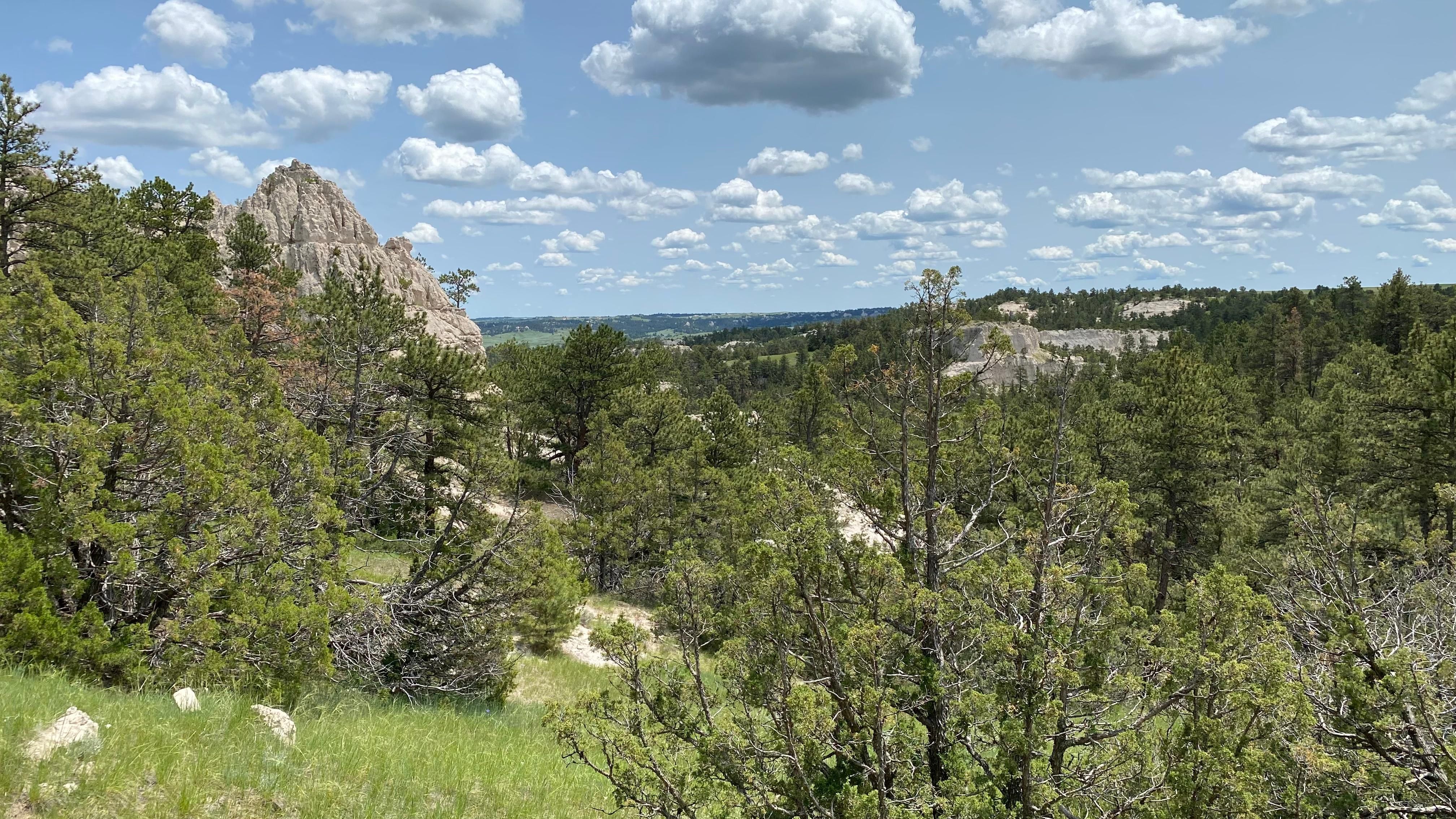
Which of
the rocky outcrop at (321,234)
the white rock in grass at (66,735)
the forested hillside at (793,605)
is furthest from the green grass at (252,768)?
the rocky outcrop at (321,234)

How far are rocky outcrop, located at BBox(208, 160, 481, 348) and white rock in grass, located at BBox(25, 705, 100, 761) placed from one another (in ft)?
218

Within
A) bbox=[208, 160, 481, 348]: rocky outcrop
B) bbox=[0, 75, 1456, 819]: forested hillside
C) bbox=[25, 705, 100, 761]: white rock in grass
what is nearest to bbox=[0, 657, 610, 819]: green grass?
bbox=[25, 705, 100, 761]: white rock in grass

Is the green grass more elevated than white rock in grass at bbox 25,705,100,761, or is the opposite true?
white rock in grass at bbox 25,705,100,761

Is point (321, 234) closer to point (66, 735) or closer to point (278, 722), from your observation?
point (278, 722)

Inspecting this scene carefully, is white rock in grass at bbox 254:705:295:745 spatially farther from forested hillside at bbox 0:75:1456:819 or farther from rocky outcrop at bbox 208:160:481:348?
rocky outcrop at bbox 208:160:481:348

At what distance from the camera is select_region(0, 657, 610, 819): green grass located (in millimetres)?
4492

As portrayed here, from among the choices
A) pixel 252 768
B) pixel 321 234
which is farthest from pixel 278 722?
pixel 321 234

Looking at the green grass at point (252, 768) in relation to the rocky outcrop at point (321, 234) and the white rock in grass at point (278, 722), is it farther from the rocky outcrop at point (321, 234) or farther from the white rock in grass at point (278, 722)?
the rocky outcrop at point (321, 234)

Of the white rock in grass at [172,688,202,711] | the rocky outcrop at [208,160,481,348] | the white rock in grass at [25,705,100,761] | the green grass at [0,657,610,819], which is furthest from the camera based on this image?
the rocky outcrop at [208,160,481,348]

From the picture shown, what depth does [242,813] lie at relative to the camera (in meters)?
4.75

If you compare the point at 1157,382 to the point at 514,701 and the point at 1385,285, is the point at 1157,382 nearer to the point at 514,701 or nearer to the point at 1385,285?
the point at 514,701

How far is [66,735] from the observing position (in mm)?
4914

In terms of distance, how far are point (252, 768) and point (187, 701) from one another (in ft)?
5.58

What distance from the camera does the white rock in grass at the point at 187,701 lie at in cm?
626
